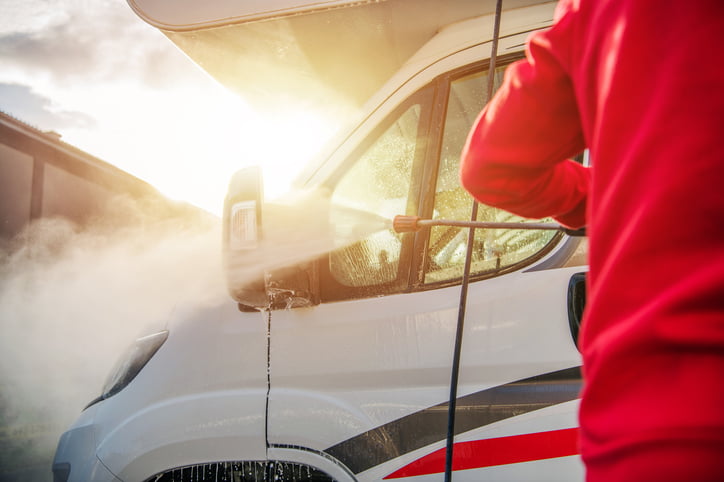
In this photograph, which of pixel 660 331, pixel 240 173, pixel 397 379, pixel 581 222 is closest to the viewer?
pixel 660 331

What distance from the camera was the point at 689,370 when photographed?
45cm

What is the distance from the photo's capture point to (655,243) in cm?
47

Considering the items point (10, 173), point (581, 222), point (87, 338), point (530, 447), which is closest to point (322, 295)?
point (530, 447)

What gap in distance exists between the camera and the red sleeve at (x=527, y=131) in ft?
2.14

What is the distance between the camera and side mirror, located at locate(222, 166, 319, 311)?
146 cm

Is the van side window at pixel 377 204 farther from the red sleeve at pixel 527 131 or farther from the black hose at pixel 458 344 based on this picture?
the red sleeve at pixel 527 131

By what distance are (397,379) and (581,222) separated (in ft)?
2.91

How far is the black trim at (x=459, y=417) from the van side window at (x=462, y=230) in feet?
1.31

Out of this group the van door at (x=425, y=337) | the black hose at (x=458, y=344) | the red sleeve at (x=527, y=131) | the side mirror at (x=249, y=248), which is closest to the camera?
the red sleeve at (x=527, y=131)

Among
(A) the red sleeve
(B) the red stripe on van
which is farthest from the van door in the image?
(A) the red sleeve

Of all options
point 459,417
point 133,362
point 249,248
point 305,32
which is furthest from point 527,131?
point 133,362

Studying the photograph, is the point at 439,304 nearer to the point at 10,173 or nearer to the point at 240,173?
the point at 240,173

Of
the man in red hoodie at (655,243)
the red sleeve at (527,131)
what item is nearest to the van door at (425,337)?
the red sleeve at (527,131)

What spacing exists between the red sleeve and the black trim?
923 mm
